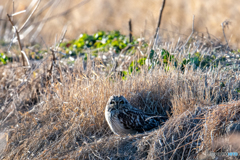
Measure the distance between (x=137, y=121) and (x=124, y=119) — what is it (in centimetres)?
20

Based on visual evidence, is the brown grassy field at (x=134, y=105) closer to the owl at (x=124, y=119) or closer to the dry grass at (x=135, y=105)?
the dry grass at (x=135, y=105)

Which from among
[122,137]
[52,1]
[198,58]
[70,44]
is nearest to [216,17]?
[70,44]

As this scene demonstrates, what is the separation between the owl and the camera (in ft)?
14.3

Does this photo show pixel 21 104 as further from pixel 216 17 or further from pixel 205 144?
pixel 216 17

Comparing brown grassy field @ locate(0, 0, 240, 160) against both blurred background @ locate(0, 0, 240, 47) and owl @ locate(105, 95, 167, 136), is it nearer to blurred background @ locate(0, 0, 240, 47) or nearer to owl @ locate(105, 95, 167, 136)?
owl @ locate(105, 95, 167, 136)

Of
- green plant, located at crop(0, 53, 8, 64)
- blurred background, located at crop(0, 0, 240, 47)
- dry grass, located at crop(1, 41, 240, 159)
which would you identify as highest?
blurred background, located at crop(0, 0, 240, 47)

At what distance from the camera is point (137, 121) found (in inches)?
174

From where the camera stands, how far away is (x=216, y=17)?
1406 centimetres

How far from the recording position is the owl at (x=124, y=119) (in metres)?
4.36

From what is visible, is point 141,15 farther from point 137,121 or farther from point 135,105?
point 137,121

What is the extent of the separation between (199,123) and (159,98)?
1.07 meters

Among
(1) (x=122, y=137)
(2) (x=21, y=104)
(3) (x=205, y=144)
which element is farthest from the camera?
(2) (x=21, y=104)

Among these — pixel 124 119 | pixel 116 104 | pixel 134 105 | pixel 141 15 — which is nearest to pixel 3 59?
pixel 134 105

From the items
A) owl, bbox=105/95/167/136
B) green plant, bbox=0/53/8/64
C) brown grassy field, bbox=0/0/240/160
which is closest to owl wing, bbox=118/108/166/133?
owl, bbox=105/95/167/136
